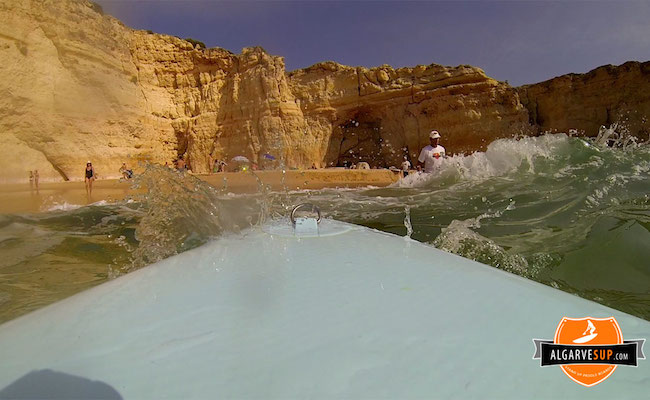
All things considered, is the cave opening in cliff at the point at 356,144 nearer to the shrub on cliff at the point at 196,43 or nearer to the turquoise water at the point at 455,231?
the shrub on cliff at the point at 196,43

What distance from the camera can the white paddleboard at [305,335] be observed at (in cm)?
59

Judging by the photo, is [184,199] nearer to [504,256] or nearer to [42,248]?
[42,248]

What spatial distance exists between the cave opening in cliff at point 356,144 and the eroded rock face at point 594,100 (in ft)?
25.3

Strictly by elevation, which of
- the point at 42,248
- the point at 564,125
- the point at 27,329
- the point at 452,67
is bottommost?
the point at 42,248

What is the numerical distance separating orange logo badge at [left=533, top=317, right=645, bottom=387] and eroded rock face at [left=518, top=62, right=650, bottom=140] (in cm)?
2056

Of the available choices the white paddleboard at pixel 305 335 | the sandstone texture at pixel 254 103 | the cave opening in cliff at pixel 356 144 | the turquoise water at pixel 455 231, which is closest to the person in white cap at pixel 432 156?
the turquoise water at pixel 455 231

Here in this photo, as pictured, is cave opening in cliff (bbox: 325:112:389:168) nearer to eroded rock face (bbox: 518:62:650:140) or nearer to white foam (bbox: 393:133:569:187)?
eroded rock face (bbox: 518:62:650:140)

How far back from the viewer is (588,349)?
2.32 feet

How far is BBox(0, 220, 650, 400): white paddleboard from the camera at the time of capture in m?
0.59

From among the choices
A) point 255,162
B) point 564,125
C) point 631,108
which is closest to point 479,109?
point 564,125

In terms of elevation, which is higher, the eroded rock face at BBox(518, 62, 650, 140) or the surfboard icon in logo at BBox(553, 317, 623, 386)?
the eroded rock face at BBox(518, 62, 650, 140)

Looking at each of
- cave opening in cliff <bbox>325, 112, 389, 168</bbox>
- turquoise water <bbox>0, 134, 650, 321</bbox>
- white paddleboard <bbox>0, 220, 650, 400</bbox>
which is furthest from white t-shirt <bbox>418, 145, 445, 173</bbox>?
cave opening in cliff <bbox>325, 112, 389, 168</bbox>

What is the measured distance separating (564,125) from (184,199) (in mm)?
20352

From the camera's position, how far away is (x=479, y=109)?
1811 cm
